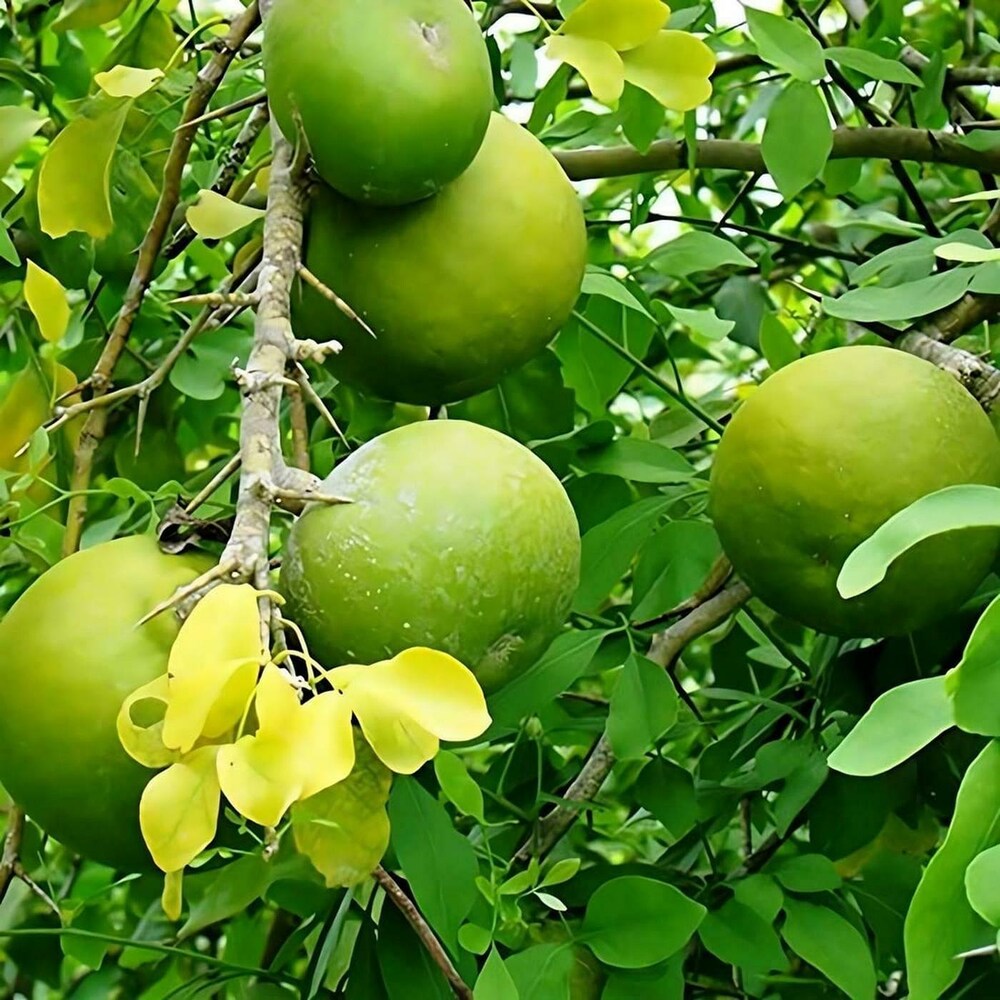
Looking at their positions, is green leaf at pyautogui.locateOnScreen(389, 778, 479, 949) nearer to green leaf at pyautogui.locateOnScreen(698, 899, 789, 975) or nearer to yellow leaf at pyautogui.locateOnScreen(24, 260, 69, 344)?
green leaf at pyautogui.locateOnScreen(698, 899, 789, 975)

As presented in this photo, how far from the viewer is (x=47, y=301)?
3.00ft

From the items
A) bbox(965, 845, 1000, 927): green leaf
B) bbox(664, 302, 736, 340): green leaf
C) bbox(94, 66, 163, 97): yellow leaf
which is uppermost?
bbox(94, 66, 163, 97): yellow leaf

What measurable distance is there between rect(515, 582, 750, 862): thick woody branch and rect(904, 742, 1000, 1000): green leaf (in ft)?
1.85

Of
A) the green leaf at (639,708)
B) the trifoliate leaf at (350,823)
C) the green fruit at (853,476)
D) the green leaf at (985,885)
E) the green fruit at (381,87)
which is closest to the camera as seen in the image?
the green leaf at (985,885)

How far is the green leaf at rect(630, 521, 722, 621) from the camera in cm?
111

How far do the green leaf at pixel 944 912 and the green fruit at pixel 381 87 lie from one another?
404 millimetres

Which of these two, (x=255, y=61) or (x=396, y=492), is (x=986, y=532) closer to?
(x=396, y=492)

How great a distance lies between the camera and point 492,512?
72 cm

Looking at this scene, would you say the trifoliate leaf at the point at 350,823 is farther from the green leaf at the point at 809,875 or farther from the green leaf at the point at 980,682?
the green leaf at the point at 809,875

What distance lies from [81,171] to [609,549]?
0.43 metres

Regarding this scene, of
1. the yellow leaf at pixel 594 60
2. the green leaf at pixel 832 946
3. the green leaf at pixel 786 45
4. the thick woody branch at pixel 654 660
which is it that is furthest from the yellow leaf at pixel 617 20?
the green leaf at pixel 832 946

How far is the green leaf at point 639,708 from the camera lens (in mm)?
994

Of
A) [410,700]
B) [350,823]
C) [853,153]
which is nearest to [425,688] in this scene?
[410,700]

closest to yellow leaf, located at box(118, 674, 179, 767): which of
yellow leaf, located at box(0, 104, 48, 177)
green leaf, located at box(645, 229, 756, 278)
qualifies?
yellow leaf, located at box(0, 104, 48, 177)
